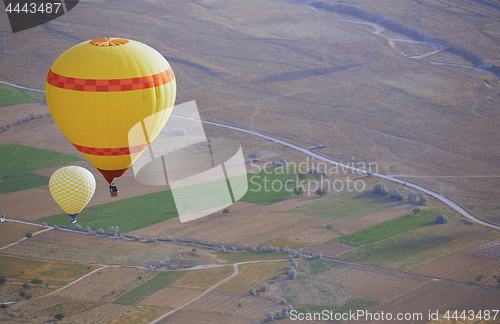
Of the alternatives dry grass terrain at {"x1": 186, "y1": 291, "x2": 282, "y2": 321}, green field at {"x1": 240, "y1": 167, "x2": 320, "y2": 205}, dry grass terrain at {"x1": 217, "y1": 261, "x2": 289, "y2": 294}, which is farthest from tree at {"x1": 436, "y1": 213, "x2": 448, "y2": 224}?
dry grass terrain at {"x1": 186, "y1": 291, "x2": 282, "y2": 321}

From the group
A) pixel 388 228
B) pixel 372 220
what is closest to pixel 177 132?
pixel 372 220

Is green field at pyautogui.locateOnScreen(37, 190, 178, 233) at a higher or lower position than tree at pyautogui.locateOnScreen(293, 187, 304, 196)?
lower

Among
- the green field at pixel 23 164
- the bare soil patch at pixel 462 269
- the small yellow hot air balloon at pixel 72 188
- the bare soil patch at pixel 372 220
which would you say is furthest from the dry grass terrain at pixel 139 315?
the green field at pixel 23 164

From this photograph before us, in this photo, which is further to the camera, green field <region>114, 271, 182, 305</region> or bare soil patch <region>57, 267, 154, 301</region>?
bare soil patch <region>57, 267, 154, 301</region>

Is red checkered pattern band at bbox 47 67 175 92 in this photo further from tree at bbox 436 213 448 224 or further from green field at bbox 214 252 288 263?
tree at bbox 436 213 448 224

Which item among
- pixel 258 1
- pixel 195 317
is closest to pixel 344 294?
pixel 195 317

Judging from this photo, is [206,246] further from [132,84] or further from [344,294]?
[132,84]

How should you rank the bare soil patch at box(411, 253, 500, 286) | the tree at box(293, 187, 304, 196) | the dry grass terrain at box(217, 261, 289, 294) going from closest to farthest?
the dry grass terrain at box(217, 261, 289, 294) < the bare soil patch at box(411, 253, 500, 286) < the tree at box(293, 187, 304, 196)
